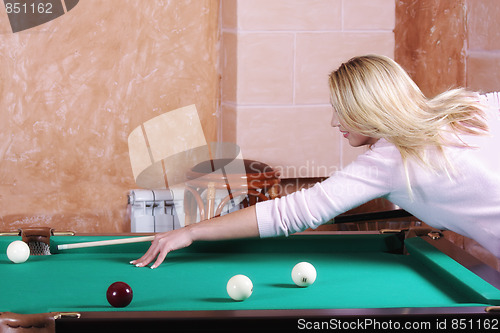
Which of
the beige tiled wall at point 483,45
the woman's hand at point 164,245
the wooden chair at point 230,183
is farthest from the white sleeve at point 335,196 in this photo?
the beige tiled wall at point 483,45

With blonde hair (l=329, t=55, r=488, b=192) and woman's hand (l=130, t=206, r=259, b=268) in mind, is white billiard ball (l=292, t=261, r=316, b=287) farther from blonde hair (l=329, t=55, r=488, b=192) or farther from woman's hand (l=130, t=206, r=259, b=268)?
blonde hair (l=329, t=55, r=488, b=192)

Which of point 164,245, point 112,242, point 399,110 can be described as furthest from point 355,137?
point 112,242

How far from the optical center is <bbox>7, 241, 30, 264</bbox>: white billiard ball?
1892 mm

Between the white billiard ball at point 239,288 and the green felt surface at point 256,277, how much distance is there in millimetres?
20

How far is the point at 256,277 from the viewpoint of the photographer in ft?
5.70

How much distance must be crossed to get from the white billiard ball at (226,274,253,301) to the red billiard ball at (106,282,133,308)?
0.25 meters

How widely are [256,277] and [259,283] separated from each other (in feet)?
0.19

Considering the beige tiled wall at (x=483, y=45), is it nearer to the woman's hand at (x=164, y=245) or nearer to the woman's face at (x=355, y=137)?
the woman's face at (x=355, y=137)

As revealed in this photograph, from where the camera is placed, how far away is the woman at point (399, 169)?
178 centimetres

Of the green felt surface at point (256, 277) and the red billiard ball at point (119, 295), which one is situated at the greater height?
the red billiard ball at point (119, 295)

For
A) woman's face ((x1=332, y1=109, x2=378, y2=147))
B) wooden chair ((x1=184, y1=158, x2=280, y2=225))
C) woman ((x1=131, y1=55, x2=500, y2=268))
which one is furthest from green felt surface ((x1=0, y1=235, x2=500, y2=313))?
wooden chair ((x1=184, y1=158, x2=280, y2=225))

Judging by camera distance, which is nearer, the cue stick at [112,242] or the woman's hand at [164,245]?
the woman's hand at [164,245]

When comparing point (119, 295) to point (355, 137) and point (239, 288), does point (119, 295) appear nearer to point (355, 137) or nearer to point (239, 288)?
point (239, 288)

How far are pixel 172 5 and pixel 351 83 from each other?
7.38 feet
